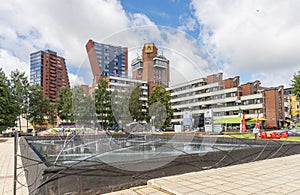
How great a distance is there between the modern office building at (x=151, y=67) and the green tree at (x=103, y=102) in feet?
3.17

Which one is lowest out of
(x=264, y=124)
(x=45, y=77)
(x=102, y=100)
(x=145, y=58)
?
(x=264, y=124)

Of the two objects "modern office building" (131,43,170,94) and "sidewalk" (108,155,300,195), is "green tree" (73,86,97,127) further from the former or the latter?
"sidewalk" (108,155,300,195)

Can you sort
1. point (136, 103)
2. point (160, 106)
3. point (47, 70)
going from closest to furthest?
point (136, 103) < point (160, 106) < point (47, 70)

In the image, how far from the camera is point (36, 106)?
36000 millimetres

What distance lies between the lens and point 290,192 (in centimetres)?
441

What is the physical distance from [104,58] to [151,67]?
52.5 inches

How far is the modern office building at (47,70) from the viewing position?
135 metres

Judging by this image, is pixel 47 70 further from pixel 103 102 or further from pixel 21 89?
pixel 103 102

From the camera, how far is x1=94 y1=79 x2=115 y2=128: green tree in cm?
584

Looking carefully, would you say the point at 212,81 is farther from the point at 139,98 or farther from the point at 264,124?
the point at 264,124

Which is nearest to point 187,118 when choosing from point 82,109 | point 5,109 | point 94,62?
point 82,109

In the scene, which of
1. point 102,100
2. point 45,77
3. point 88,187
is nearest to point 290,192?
point 88,187

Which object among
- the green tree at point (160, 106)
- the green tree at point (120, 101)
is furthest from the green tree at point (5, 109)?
the green tree at point (120, 101)

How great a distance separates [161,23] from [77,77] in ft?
8.38
